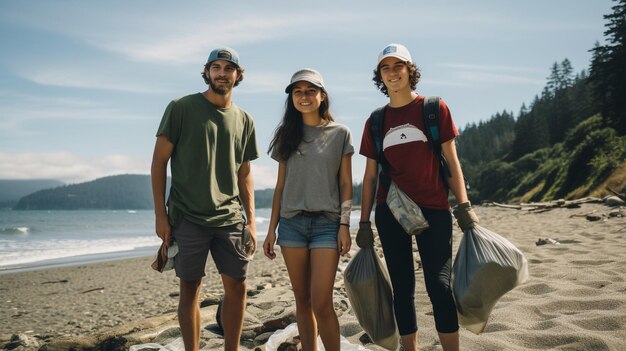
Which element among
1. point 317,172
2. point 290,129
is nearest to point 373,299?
point 317,172

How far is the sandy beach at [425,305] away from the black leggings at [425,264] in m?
0.68

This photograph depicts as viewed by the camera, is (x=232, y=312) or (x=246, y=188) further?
(x=246, y=188)

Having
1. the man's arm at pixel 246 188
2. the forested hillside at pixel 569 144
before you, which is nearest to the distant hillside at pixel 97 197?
the forested hillside at pixel 569 144

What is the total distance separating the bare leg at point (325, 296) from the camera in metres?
2.85

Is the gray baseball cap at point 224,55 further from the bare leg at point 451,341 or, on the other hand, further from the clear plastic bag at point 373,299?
the bare leg at point 451,341

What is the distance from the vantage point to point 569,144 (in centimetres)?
3428

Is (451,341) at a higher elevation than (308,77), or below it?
below

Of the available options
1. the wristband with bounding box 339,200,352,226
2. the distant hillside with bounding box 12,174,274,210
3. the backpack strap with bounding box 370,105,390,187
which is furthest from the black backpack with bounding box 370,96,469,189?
the distant hillside with bounding box 12,174,274,210

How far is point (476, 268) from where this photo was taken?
2.67 meters

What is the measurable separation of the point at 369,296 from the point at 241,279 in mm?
1046

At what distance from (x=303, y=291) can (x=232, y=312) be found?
0.69 meters

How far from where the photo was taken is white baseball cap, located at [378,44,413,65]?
2939 mm

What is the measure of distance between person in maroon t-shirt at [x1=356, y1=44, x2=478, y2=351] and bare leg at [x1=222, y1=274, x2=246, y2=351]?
1075mm

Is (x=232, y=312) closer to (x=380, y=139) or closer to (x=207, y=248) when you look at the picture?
(x=207, y=248)
